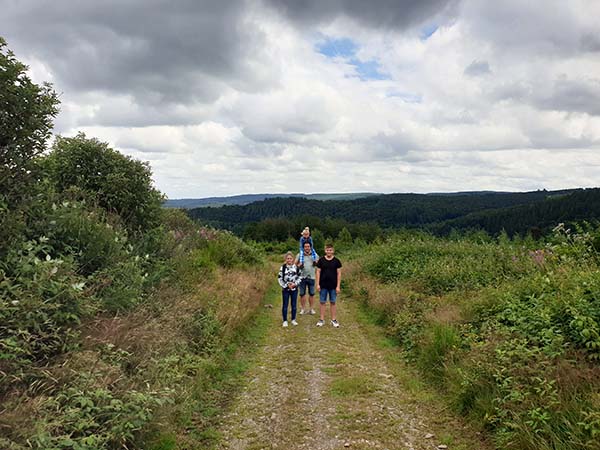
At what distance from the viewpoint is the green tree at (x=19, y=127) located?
18.6 ft

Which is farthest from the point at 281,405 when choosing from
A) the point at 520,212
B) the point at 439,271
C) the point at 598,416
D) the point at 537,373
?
the point at 520,212

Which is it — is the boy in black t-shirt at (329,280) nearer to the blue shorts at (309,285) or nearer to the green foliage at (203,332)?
the blue shorts at (309,285)

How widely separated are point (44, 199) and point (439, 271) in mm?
10234

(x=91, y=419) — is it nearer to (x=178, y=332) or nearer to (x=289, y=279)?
(x=178, y=332)

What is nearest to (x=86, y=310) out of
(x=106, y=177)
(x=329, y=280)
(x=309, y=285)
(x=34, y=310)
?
(x=34, y=310)

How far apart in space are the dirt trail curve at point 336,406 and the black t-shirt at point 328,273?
2.05 m

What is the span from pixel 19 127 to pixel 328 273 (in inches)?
293

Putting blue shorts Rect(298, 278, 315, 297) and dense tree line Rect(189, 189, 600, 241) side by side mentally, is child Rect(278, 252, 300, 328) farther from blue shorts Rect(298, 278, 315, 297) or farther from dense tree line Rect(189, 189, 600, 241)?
dense tree line Rect(189, 189, 600, 241)

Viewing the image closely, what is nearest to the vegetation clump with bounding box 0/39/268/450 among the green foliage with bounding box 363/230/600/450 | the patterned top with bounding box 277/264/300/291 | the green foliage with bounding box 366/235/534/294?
the patterned top with bounding box 277/264/300/291

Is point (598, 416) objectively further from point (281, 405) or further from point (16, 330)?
point (16, 330)

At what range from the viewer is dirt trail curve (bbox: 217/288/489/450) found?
501cm

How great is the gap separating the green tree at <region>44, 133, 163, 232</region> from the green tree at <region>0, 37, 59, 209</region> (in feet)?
10.2

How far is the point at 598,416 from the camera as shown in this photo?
12.9ft

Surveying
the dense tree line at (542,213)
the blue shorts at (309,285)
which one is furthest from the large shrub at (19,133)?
the dense tree line at (542,213)
